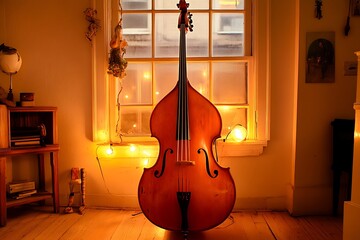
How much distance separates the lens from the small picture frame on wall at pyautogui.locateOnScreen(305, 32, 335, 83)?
230cm

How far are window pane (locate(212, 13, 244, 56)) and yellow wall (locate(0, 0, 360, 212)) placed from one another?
10.7 inches

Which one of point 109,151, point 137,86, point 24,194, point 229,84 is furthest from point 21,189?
point 229,84

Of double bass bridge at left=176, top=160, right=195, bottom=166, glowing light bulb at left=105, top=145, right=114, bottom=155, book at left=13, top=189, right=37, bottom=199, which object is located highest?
double bass bridge at left=176, top=160, right=195, bottom=166

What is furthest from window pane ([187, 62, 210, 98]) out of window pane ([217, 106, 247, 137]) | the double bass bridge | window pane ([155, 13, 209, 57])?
the double bass bridge

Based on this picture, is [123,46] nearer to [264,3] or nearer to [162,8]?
[162,8]

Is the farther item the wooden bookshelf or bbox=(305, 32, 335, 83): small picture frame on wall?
bbox=(305, 32, 335, 83): small picture frame on wall

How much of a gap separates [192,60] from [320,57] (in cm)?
101

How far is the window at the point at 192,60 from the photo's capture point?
2.53 metres

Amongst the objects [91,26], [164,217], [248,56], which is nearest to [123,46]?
[91,26]

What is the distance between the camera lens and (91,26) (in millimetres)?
2398

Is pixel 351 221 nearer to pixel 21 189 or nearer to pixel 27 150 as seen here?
pixel 27 150

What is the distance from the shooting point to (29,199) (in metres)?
2.29

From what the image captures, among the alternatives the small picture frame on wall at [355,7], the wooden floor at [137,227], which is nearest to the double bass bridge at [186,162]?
the wooden floor at [137,227]

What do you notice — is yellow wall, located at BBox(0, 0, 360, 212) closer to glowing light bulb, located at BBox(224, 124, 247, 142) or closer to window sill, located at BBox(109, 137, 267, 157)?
window sill, located at BBox(109, 137, 267, 157)
